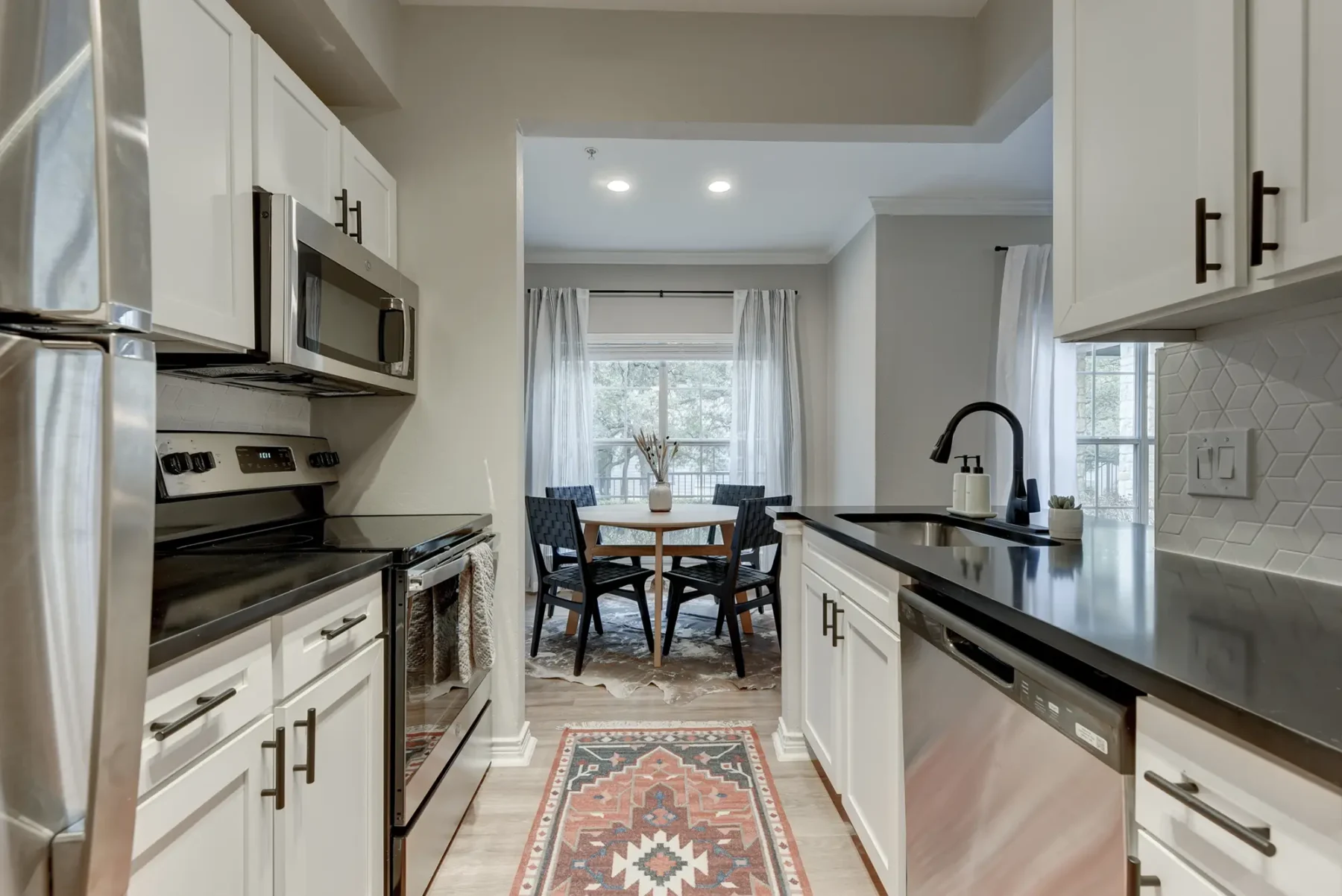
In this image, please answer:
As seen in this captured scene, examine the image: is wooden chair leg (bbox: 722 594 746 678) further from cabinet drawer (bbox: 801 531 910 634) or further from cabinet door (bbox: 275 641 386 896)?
cabinet door (bbox: 275 641 386 896)

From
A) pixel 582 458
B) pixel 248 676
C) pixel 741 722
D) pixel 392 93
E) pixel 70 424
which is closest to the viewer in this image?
pixel 70 424

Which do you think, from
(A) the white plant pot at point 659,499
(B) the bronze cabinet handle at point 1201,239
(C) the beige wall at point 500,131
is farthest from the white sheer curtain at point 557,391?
(B) the bronze cabinet handle at point 1201,239

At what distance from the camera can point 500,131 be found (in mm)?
2307

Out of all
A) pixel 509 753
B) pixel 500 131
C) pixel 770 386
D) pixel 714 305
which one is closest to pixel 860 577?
pixel 509 753

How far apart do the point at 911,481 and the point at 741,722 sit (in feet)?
6.70

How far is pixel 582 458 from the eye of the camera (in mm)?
4996

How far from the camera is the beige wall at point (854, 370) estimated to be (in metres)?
4.09

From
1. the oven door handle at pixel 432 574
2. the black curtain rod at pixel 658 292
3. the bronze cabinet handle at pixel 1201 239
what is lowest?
the oven door handle at pixel 432 574

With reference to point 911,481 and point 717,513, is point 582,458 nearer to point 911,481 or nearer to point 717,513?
point 717,513

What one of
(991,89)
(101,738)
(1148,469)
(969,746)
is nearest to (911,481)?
(1148,469)

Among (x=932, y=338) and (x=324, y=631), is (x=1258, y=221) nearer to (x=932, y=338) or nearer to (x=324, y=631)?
(x=324, y=631)

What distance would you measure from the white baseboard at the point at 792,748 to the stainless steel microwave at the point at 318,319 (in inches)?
71.7

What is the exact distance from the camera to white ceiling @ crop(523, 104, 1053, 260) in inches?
127

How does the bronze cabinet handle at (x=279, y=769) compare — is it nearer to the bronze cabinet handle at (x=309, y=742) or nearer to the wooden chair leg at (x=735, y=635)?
the bronze cabinet handle at (x=309, y=742)
